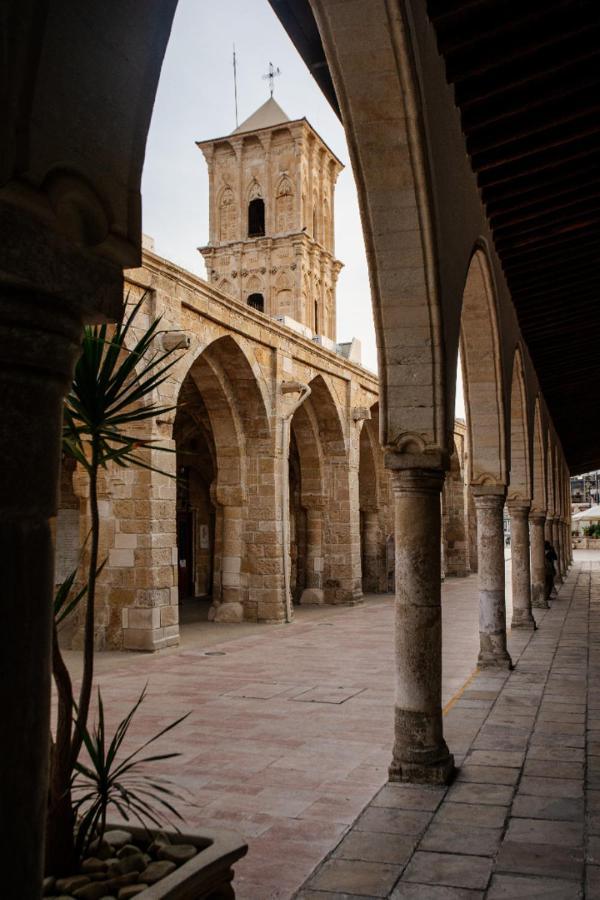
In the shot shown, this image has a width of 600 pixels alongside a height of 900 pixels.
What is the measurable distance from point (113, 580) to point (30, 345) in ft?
29.4

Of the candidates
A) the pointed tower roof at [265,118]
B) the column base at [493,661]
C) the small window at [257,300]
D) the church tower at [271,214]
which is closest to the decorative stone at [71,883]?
the column base at [493,661]

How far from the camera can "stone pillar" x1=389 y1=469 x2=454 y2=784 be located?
4762 mm

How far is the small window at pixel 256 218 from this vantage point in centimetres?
2522

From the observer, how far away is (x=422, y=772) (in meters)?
4.59

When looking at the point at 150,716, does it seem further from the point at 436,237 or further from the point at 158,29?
the point at 158,29

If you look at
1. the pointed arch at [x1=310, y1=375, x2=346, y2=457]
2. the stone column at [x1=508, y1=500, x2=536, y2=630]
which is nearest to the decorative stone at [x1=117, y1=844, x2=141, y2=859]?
the stone column at [x1=508, y1=500, x2=536, y2=630]

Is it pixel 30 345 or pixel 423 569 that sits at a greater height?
pixel 30 345

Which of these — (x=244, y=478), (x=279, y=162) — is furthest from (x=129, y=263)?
(x=279, y=162)

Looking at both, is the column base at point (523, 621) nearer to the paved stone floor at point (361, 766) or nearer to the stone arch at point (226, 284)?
the paved stone floor at point (361, 766)

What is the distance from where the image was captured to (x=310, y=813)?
4195 mm

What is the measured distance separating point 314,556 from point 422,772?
11.7 meters

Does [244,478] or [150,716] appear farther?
[244,478]

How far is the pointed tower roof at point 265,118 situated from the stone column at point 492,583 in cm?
1927

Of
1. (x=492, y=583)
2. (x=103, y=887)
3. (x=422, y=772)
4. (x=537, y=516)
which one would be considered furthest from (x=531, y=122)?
(x=537, y=516)
